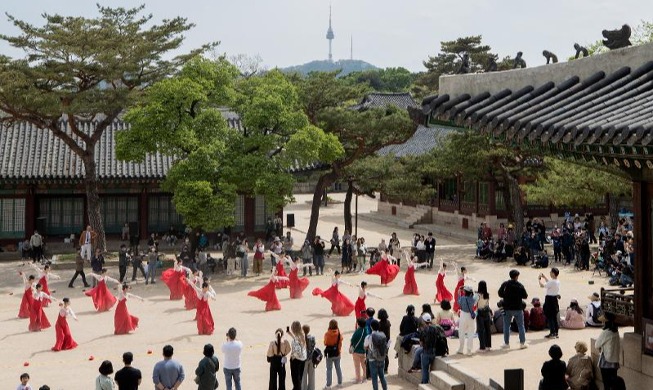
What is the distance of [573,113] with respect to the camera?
1067cm

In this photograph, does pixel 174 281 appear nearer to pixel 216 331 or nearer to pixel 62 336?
pixel 216 331

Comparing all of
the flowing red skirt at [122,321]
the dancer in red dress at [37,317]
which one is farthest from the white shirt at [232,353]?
the dancer in red dress at [37,317]

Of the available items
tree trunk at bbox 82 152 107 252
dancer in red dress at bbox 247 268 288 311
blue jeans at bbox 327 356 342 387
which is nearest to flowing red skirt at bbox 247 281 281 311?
dancer in red dress at bbox 247 268 288 311

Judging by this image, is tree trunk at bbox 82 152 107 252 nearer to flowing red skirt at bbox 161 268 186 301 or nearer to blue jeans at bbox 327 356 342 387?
flowing red skirt at bbox 161 268 186 301

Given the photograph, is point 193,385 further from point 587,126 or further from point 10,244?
point 10,244

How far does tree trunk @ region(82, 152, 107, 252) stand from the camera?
121 feet

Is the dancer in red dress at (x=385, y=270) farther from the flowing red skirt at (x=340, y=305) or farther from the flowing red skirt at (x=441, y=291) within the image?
the flowing red skirt at (x=340, y=305)

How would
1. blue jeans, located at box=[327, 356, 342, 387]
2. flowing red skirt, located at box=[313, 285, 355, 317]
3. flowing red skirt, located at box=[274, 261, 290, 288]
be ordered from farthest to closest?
flowing red skirt, located at box=[274, 261, 290, 288], flowing red skirt, located at box=[313, 285, 355, 317], blue jeans, located at box=[327, 356, 342, 387]

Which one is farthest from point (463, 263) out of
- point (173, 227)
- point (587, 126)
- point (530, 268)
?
point (587, 126)

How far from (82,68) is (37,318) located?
1454 cm

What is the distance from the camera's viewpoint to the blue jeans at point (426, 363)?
1595cm

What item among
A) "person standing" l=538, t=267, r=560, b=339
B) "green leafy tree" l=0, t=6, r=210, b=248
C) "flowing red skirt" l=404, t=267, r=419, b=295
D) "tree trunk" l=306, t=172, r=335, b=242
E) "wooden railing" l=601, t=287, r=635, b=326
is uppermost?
"green leafy tree" l=0, t=6, r=210, b=248

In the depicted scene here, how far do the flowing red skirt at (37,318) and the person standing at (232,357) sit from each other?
370 inches

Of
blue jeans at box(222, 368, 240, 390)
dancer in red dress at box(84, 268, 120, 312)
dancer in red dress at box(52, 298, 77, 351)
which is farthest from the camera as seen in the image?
dancer in red dress at box(84, 268, 120, 312)
